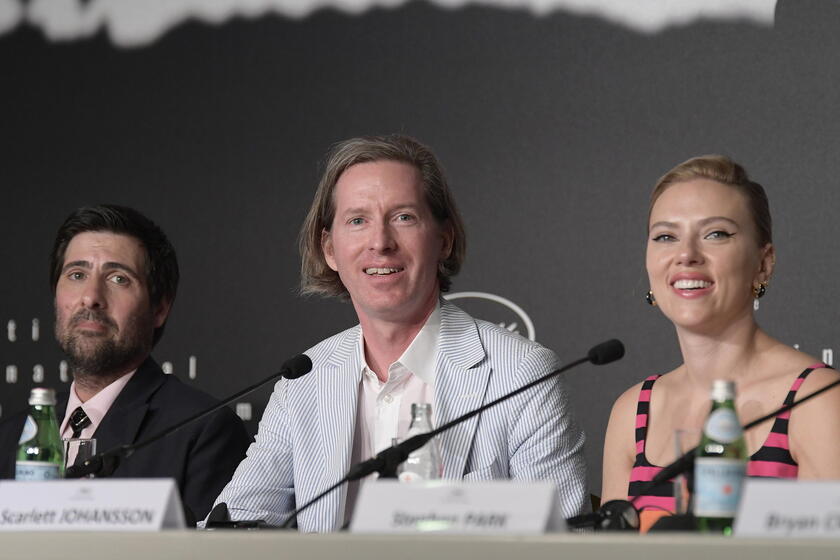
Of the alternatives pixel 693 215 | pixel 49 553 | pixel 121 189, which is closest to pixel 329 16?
pixel 121 189

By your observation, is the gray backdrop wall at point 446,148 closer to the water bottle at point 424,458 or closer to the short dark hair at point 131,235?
the short dark hair at point 131,235

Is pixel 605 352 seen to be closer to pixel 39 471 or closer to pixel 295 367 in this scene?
pixel 295 367

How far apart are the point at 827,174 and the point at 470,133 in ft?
3.46

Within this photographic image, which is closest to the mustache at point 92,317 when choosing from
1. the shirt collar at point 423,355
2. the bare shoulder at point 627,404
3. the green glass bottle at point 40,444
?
the shirt collar at point 423,355

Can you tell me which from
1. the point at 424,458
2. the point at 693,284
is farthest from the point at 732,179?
the point at 424,458

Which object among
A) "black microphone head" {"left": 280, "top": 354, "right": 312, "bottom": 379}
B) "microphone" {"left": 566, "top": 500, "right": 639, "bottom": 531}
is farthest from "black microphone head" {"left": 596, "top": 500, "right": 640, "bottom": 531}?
"black microphone head" {"left": 280, "top": 354, "right": 312, "bottom": 379}

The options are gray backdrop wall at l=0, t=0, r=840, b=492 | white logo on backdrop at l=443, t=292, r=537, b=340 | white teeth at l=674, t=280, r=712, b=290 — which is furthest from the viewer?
white logo on backdrop at l=443, t=292, r=537, b=340

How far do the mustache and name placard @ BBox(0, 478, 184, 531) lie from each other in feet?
5.87

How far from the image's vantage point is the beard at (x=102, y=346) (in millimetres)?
3188

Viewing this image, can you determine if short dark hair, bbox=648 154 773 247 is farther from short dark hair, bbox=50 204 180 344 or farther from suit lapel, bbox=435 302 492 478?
short dark hair, bbox=50 204 180 344

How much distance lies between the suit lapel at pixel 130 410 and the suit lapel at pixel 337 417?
23.6 inches

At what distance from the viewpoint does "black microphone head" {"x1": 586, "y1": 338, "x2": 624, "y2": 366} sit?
1.82 metres

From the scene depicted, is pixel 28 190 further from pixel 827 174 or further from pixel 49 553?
pixel 49 553

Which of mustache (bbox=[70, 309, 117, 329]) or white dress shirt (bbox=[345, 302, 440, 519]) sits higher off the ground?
mustache (bbox=[70, 309, 117, 329])
